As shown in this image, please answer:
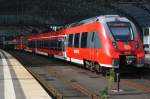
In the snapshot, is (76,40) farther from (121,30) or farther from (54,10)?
(54,10)

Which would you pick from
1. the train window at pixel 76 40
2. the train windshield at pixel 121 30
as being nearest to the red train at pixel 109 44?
the train windshield at pixel 121 30

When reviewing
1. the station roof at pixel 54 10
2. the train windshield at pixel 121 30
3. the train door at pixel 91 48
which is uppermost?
the station roof at pixel 54 10

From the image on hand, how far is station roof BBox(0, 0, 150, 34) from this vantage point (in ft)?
A: 250

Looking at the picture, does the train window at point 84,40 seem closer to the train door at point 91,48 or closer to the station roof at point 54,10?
the train door at point 91,48

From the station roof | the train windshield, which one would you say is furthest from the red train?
the station roof

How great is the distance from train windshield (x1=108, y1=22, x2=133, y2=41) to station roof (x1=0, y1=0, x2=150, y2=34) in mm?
42937

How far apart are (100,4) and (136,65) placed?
59390mm

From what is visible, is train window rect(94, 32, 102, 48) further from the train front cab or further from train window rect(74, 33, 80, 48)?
train window rect(74, 33, 80, 48)

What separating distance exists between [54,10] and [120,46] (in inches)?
2984

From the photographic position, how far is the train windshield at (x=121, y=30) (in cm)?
2258

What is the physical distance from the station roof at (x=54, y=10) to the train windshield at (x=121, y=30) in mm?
42937

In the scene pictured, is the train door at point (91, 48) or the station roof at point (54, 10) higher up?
the station roof at point (54, 10)

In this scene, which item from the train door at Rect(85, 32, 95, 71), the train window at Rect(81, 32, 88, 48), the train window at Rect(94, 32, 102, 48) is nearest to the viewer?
the train window at Rect(94, 32, 102, 48)

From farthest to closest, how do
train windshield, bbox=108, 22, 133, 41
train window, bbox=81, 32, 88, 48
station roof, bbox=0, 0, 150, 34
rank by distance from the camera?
station roof, bbox=0, 0, 150, 34
train window, bbox=81, 32, 88, 48
train windshield, bbox=108, 22, 133, 41
